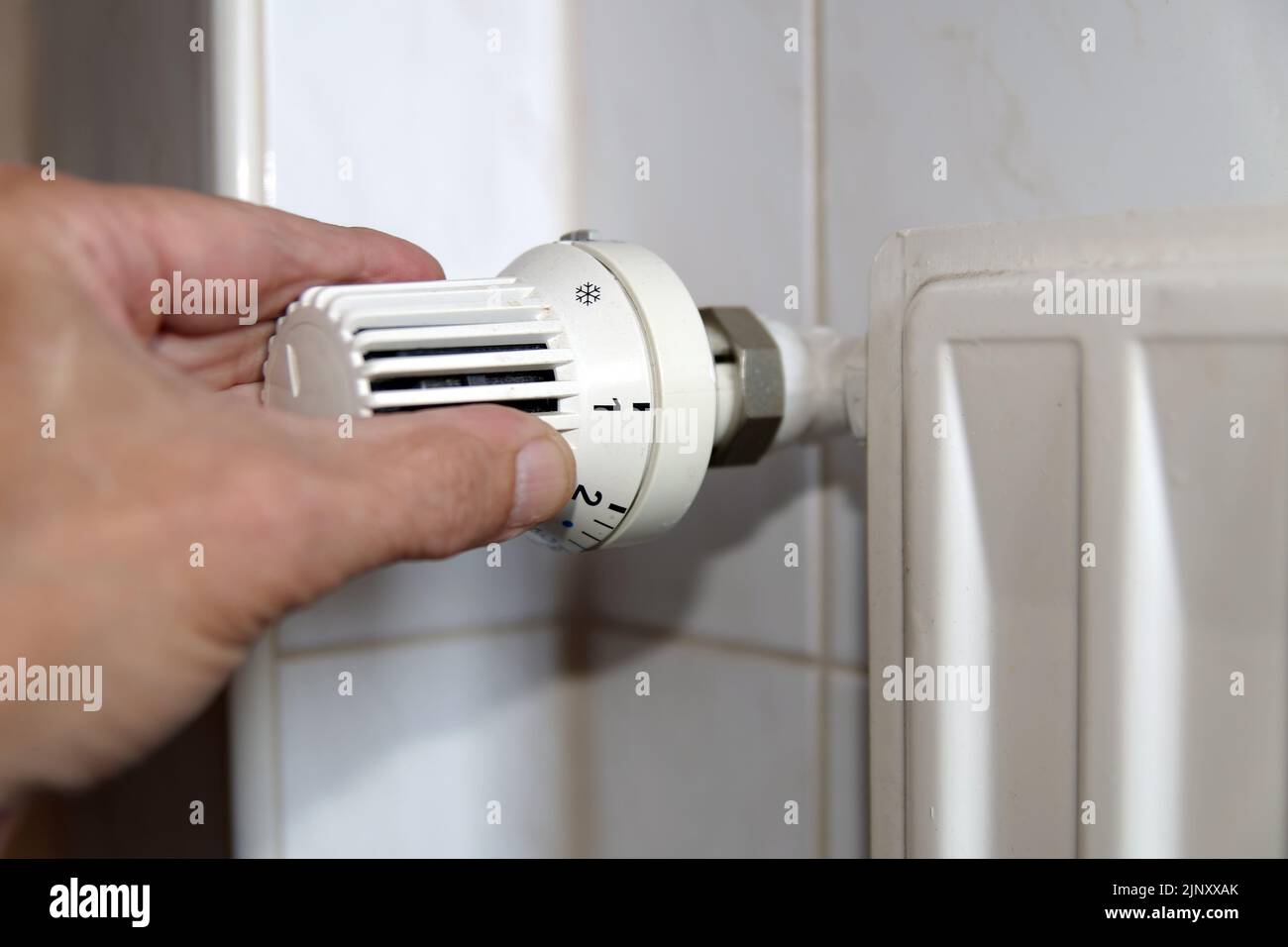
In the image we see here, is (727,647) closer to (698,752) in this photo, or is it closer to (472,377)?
(698,752)

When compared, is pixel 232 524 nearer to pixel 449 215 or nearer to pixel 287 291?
pixel 287 291

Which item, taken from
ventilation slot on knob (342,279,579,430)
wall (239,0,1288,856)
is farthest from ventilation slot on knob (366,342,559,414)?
wall (239,0,1288,856)

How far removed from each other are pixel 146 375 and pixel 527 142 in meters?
0.27

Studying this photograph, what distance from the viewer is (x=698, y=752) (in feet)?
1.54

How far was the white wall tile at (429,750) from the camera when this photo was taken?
45cm

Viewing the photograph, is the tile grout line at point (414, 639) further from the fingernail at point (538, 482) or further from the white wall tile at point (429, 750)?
the fingernail at point (538, 482)

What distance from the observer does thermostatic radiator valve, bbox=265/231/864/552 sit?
0.87 ft

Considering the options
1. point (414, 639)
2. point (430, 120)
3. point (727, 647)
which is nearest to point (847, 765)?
point (727, 647)

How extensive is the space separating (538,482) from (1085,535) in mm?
116

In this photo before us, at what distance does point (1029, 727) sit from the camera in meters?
0.29

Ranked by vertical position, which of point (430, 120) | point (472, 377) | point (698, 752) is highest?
point (430, 120)

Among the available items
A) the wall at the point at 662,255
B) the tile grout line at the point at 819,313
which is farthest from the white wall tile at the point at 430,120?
the tile grout line at the point at 819,313

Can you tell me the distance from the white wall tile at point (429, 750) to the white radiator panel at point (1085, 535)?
0.21m

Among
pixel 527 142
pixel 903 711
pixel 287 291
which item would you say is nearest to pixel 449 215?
pixel 527 142
